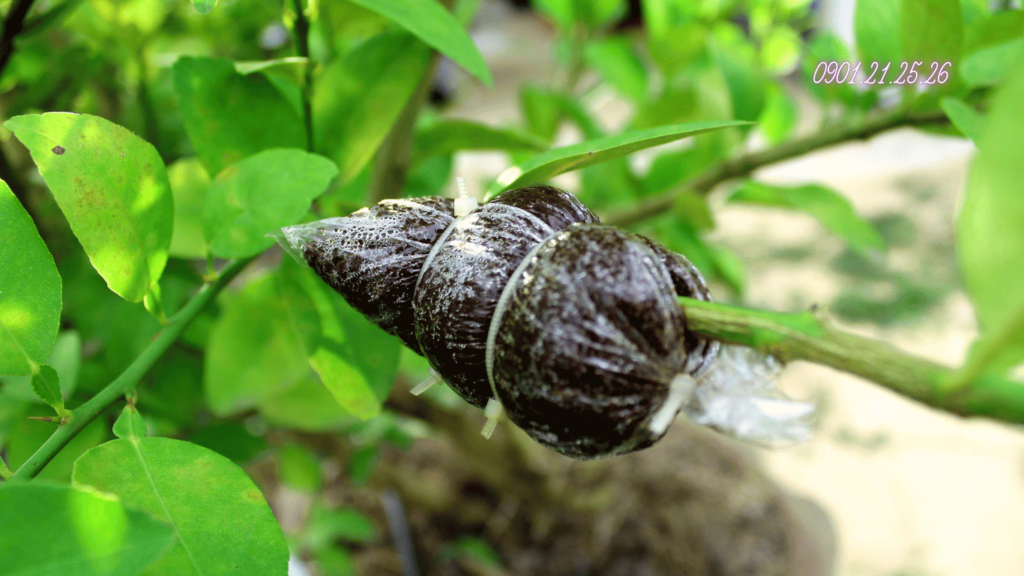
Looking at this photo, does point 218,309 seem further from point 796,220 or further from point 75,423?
point 796,220

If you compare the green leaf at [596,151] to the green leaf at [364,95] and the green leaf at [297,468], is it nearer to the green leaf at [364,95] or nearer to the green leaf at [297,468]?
the green leaf at [364,95]

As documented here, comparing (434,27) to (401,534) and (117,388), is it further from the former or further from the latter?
(401,534)

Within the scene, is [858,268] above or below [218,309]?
below

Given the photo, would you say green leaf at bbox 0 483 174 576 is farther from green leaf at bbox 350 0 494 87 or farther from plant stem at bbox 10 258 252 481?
green leaf at bbox 350 0 494 87

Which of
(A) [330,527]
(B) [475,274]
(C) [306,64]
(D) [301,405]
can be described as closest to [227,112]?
(C) [306,64]

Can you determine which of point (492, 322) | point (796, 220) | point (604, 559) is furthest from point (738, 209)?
point (492, 322)

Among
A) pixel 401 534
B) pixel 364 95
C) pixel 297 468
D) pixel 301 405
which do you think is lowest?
pixel 401 534
